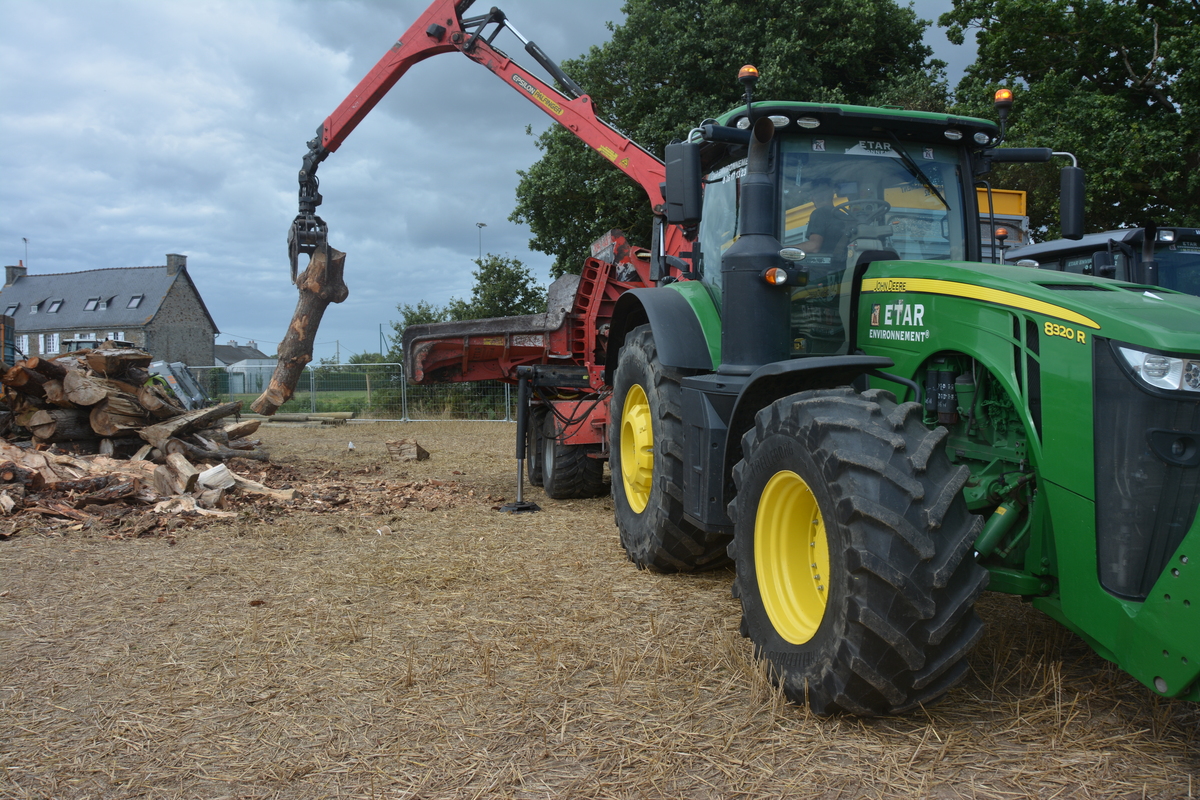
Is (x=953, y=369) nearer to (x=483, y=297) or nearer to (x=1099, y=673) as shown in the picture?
(x=1099, y=673)

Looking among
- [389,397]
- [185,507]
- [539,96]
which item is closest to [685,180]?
[185,507]

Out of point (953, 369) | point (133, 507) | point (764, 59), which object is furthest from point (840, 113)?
point (764, 59)

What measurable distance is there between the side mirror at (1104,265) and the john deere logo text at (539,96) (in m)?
5.82

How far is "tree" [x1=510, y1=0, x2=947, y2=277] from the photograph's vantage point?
17.5 m

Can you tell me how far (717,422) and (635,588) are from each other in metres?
1.29

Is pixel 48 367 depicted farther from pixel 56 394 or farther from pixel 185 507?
pixel 185 507

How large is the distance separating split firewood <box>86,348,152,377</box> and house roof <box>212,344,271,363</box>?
5230 cm

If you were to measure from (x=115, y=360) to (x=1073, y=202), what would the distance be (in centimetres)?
949

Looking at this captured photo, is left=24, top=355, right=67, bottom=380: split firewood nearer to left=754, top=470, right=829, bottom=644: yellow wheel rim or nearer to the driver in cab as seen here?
the driver in cab

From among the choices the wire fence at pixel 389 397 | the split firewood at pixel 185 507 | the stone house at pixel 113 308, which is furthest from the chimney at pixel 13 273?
the split firewood at pixel 185 507

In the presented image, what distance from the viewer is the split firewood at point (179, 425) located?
360 inches

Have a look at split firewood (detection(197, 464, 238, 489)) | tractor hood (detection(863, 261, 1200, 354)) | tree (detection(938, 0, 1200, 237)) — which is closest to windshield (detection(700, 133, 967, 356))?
tractor hood (detection(863, 261, 1200, 354))

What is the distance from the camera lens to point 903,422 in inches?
113

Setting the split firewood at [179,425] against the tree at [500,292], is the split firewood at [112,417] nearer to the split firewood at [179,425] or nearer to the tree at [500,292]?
the split firewood at [179,425]
